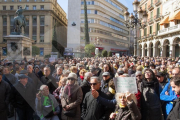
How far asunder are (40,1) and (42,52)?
14937mm

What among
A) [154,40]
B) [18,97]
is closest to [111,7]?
[154,40]

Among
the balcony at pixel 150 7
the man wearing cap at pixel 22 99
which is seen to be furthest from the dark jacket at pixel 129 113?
the balcony at pixel 150 7

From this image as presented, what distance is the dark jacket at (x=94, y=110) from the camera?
3.82 metres

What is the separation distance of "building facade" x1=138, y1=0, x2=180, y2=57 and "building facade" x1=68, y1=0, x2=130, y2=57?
12.0m

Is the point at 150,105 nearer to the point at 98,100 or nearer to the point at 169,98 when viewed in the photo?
the point at 169,98

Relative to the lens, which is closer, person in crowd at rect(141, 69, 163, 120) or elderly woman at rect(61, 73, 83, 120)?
person in crowd at rect(141, 69, 163, 120)

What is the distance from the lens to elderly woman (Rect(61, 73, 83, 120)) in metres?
4.27

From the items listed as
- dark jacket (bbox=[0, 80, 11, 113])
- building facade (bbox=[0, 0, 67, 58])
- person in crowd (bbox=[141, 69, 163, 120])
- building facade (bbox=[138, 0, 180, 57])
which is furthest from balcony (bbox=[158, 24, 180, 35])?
building facade (bbox=[0, 0, 67, 58])

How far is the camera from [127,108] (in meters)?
3.21

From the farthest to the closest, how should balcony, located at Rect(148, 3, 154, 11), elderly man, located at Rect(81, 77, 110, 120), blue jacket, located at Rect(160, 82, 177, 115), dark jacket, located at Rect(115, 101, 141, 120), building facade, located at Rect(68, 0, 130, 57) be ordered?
1. building facade, located at Rect(68, 0, 130, 57)
2. balcony, located at Rect(148, 3, 154, 11)
3. blue jacket, located at Rect(160, 82, 177, 115)
4. elderly man, located at Rect(81, 77, 110, 120)
5. dark jacket, located at Rect(115, 101, 141, 120)

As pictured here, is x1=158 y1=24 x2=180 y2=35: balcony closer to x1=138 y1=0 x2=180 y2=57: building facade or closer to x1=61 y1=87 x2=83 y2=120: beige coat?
x1=138 y1=0 x2=180 y2=57: building facade

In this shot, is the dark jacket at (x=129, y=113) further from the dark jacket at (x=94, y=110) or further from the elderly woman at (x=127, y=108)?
the dark jacket at (x=94, y=110)

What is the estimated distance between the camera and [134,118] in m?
3.08

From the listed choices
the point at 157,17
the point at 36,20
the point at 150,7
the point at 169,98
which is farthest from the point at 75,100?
the point at 36,20
